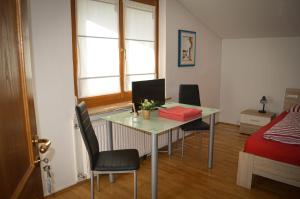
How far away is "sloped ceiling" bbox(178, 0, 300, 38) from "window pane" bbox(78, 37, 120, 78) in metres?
1.54

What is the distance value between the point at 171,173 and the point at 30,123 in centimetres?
234

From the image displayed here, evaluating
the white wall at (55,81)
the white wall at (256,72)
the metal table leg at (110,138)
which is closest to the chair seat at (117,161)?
the metal table leg at (110,138)

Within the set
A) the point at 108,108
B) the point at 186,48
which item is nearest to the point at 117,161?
the point at 108,108

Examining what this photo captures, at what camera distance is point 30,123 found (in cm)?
102

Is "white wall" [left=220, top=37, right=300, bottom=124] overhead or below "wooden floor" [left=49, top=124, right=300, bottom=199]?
overhead

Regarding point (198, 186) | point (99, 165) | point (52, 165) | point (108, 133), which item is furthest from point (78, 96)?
point (198, 186)

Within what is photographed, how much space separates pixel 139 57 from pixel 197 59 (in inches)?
52.4

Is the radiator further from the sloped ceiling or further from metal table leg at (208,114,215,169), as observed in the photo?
the sloped ceiling

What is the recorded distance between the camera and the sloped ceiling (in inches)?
135

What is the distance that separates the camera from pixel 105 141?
9.40 ft

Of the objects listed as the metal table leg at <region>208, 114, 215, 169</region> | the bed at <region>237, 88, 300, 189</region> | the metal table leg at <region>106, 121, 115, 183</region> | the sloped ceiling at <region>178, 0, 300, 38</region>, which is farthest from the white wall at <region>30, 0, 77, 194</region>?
the sloped ceiling at <region>178, 0, 300, 38</region>

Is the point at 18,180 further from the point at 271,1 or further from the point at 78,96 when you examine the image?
the point at 271,1

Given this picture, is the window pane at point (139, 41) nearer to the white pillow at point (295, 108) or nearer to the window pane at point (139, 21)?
the window pane at point (139, 21)

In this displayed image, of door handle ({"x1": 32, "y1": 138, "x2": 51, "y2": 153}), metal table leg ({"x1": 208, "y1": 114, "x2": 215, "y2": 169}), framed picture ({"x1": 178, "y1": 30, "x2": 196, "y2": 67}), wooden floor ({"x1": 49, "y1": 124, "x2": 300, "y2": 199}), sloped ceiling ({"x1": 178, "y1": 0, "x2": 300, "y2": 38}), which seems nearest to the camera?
door handle ({"x1": 32, "y1": 138, "x2": 51, "y2": 153})
